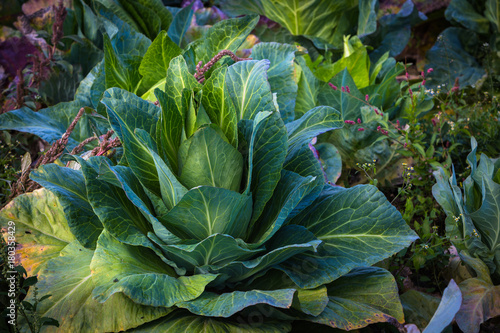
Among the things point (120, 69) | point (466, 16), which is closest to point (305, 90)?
point (120, 69)

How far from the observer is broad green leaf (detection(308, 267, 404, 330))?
111 centimetres

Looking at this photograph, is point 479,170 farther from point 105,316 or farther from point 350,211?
point 105,316

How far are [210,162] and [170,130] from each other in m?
0.19

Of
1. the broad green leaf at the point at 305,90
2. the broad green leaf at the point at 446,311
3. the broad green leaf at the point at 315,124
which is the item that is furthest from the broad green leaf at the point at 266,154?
the broad green leaf at the point at 305,90

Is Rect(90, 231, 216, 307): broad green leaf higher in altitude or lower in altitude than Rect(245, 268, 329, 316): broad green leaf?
higher

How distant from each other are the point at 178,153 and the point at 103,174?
221 millimetres

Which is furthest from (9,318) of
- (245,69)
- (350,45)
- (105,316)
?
(350,45)

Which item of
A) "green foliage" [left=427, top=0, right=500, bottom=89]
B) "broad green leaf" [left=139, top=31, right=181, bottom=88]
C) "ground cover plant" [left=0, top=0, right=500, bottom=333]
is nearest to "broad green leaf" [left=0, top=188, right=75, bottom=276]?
"ground cover plant" [left=0, top=0, right=500, bottom=333]

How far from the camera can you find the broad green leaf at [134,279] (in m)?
1.03

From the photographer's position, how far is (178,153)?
1248mm

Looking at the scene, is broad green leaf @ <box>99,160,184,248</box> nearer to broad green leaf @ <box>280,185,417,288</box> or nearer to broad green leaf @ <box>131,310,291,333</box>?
broad green leaf @ <box>131,310,291,333</box>

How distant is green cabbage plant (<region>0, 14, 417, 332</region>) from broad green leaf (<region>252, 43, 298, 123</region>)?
26 cm

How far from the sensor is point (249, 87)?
131 cm

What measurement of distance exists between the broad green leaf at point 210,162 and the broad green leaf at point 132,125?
97mm
